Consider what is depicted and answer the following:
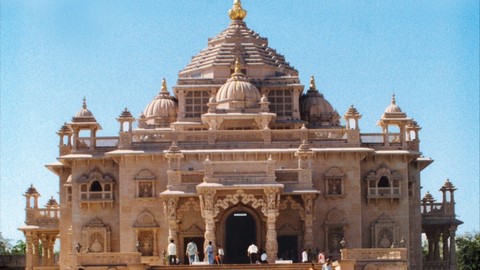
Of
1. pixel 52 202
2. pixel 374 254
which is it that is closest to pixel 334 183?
pixel 374 254

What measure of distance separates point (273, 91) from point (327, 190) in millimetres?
7147

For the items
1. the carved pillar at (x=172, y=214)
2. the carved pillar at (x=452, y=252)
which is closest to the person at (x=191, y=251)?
the carved pillar at (x=172, y=214)

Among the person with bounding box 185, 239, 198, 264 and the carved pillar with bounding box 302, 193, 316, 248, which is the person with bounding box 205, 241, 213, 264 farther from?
the carved pillar with bounding box 302, 193, 316, 248

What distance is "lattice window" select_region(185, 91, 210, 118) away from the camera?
70312 mm

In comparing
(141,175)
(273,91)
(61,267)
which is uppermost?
(273,91)

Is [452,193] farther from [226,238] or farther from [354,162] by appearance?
[226,238]

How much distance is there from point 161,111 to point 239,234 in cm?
1015

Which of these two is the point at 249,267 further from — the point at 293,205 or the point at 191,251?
the point at 293,205

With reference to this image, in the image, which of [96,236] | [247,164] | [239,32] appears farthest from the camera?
[239,32]

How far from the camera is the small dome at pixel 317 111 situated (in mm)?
71188

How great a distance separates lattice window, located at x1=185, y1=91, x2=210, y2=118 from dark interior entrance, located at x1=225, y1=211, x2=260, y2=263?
25.3 ft

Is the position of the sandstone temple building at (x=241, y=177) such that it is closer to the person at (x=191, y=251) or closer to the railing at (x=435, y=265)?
the person at (x=191, y=251)

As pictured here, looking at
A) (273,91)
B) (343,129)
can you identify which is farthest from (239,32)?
(343,129)

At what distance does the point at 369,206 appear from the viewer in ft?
220
